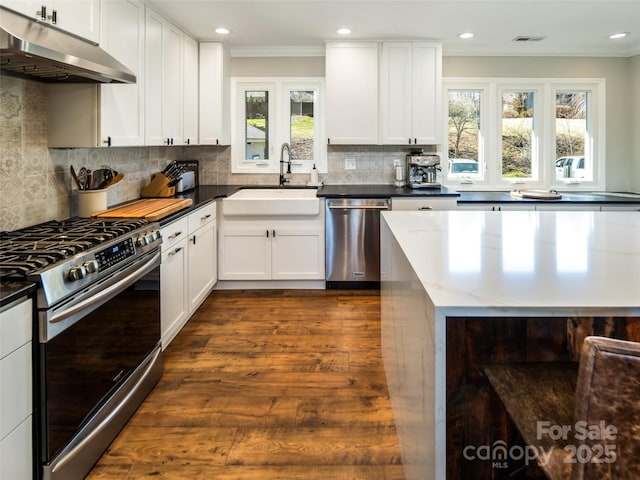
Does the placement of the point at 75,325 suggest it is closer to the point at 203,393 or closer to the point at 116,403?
the point at 116,403

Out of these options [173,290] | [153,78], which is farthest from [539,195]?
[153,78]

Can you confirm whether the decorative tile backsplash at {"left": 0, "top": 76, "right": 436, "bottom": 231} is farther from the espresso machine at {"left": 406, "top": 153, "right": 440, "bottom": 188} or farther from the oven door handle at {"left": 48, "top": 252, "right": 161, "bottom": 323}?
the espresso machine at {"left": 406, "top": 153, "right": 440, "bottom": 188}

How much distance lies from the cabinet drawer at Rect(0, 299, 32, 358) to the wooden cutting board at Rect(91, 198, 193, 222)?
124 centimetres

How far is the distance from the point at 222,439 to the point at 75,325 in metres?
0.85

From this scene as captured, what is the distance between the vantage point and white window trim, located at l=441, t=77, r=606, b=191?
489 centimetres

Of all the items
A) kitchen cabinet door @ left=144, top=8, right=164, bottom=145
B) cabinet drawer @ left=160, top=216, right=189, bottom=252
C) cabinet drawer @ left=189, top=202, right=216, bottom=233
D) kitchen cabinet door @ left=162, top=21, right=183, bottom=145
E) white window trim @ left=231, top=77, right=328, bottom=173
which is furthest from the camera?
white window trim @ left=231, top=77, right=328, bottom=173

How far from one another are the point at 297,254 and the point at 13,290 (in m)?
3.08

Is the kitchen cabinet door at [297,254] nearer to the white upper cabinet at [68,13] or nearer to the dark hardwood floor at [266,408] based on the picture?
the dark hardwood floor at [266,408]

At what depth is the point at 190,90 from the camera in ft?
13.8

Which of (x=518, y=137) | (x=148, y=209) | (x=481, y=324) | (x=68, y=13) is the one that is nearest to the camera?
(x=481, y=324)

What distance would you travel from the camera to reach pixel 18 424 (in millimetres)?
1437

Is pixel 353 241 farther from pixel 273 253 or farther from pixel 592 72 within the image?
pixel 592 72

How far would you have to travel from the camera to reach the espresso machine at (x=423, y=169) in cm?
460

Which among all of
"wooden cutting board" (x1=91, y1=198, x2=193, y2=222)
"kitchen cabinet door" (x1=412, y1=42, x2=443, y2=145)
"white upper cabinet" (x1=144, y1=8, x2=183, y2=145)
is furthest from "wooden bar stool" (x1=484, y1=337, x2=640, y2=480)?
"kitchen cabinet door" (x1=412, y1=42, x2=443, y2=145)
